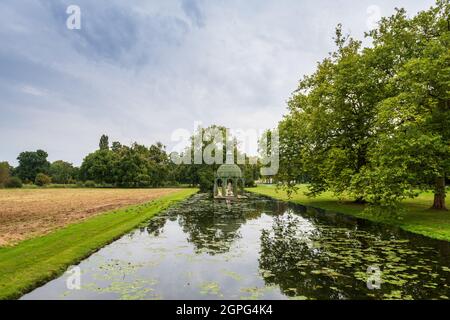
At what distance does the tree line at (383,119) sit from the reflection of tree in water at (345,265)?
19.4ft

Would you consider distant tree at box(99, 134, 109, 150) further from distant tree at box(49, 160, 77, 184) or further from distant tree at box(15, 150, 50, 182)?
distant tree at box(15, 150, 50, 182)

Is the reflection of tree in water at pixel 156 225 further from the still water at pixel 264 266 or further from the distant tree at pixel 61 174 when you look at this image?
the distant tree at pixel 61 174

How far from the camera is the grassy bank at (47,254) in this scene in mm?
10523

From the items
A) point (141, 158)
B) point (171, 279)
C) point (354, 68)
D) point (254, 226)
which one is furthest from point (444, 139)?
point (141, 158)

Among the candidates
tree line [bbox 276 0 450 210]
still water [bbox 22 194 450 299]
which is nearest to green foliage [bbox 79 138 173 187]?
tree line [bbox 276 0 450 210]

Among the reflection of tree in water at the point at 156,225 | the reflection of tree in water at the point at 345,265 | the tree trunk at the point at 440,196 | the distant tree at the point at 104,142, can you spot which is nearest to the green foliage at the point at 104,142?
the distant tree at the point at 104,142

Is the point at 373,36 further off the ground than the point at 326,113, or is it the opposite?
the point at 373,36

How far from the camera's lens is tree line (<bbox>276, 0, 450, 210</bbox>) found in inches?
869

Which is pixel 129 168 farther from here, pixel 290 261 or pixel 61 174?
pixel 290 261

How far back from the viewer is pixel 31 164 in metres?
155
